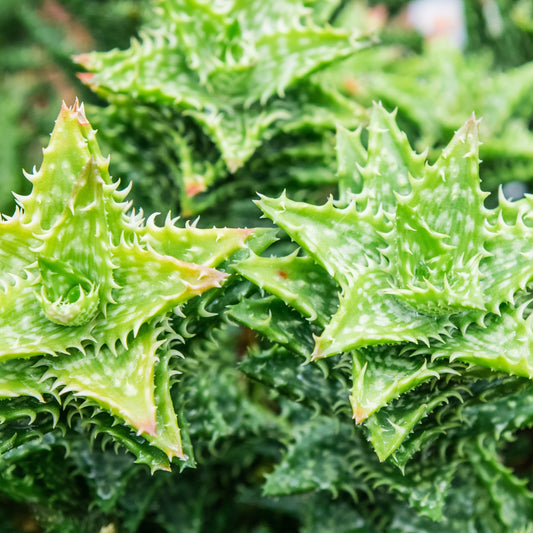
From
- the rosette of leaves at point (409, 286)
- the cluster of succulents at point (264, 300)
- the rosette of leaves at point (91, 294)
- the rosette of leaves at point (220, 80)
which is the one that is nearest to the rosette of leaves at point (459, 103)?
the cluster of succulents at point (264, 300)

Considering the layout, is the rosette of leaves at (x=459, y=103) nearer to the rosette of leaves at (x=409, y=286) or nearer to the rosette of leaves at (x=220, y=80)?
the rosette of leaves at (x=220, y=80)

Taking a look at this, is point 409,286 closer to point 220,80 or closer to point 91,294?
point 91,294

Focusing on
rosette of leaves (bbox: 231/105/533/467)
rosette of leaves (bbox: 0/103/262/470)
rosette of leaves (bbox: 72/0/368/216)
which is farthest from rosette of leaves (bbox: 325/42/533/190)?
rosette of leaves (bbox: 0/103/262/470)

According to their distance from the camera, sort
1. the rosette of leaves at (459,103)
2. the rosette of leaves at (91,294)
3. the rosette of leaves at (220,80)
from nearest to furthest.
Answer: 1. the rosette of leaves at (91,294)
2. the rosette of leaves at (220,80)
3. the rosette of leaves at (459,103)

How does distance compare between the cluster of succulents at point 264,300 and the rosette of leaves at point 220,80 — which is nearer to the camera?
the cluster of succulents at point 264,300

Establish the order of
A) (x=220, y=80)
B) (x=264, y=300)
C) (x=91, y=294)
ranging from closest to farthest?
(x=91, y=294) → (x=264, y=300) → (x=220, y=80)

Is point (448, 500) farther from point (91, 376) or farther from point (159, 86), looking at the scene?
point (159, 86)

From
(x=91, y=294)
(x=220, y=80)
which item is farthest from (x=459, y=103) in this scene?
(x=91, y=294)
